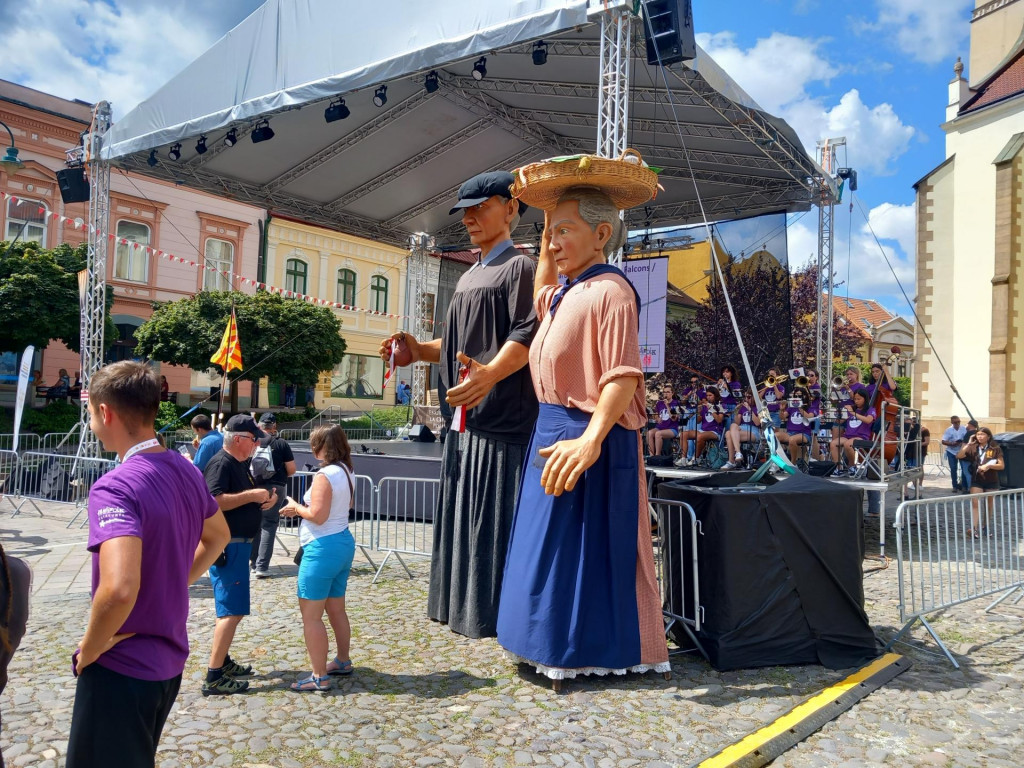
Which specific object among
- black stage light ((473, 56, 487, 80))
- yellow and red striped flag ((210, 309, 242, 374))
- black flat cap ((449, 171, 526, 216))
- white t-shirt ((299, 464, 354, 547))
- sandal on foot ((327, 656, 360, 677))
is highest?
black stage light ((473, 56, 487, 80))

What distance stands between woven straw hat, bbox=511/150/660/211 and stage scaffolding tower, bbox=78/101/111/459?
33.0 feet

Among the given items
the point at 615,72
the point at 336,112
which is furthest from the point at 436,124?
the point at 615,72

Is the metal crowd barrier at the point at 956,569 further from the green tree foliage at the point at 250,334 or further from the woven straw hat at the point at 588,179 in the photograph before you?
the green tree foliage at the point at 250,334

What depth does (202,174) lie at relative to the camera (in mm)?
12398

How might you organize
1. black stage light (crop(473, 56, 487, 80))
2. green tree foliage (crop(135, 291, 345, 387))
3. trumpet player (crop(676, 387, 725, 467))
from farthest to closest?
1. green tree foliage (crop(135, 291, 345, 387))
2. trumpet player (crop(676, 387, 725, 467))
3. black stage light (crop(473, 56, 487, 80))

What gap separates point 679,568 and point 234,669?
237cm

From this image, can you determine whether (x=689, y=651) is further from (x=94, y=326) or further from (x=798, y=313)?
(x=798, y=313)

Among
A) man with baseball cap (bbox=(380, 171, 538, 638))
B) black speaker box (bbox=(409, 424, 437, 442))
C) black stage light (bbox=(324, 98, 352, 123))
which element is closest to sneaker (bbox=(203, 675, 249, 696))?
man with baseball cap (bbox=(380, 171, 538, 638))

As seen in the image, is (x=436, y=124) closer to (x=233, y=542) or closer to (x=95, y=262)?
(x=95, y=262)

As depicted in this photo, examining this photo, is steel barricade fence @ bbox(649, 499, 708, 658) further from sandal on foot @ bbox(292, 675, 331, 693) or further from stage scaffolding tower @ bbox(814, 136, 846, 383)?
stage scaffolding tower @ bbox(814, 136, 846, 383)

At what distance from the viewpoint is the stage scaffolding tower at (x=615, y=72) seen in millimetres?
6820

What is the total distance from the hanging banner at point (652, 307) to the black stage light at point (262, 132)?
224 inches

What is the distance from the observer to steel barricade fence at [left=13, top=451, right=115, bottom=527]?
34.1 ft

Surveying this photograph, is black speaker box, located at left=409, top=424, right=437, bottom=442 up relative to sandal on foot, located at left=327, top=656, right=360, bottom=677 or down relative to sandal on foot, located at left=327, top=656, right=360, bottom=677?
up
